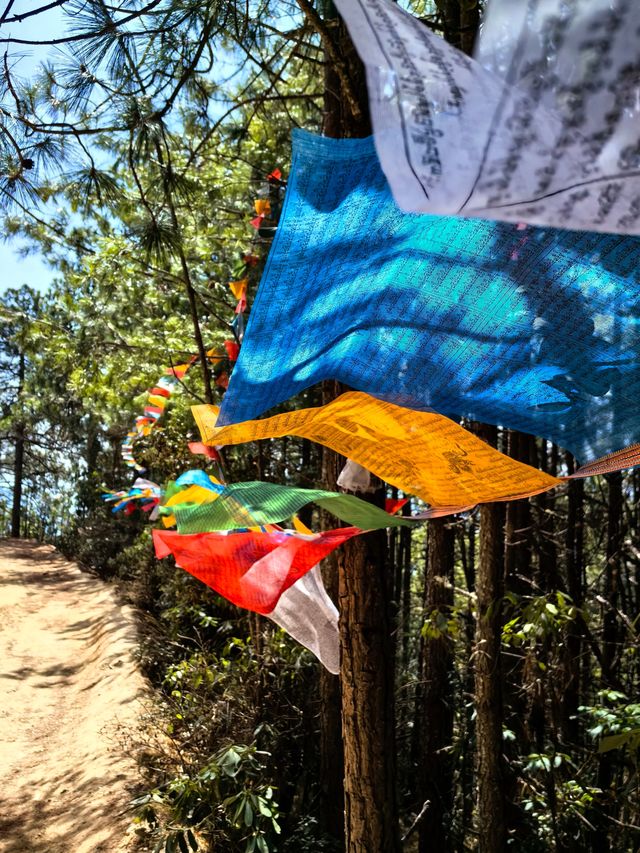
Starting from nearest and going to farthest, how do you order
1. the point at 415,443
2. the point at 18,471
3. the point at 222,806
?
the point at 415,443 → the point at 222,806 → the point at 18,471

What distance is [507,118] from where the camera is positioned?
0.99 metres

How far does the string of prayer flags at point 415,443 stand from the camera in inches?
93.4

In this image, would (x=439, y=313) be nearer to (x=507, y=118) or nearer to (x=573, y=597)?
(x=507, y=118)

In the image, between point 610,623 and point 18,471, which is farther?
point 18,471

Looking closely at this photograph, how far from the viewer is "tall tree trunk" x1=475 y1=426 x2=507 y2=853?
14.5 ft

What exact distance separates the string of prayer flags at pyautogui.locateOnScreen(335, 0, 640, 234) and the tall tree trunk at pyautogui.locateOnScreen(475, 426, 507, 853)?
3.54 m

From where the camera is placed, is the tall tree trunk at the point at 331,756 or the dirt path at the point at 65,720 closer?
the tall tree trunk at the point at 331,756

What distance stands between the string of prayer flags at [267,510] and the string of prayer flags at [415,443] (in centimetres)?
19

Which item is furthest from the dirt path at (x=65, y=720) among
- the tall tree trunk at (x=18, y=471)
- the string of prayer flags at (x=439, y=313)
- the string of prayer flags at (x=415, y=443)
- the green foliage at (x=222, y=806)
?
the tall tree trunk at (x=18, y=471)

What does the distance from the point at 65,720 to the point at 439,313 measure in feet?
25.5

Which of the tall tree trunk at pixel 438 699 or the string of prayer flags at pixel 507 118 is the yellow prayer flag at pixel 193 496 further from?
the tall tree trunk at pixel 438 699

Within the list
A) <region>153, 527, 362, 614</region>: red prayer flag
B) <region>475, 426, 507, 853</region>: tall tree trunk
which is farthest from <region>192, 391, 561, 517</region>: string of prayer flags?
<region>475, 426, 507, 853</region>: tall tree trunk

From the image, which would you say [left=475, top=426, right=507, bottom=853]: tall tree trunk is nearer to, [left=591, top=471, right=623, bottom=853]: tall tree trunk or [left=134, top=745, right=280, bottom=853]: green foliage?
[left=591, top=471, right=623, bottom=853]: tall tree trunk

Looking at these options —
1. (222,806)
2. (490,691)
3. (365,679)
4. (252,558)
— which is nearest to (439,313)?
(252,558)
